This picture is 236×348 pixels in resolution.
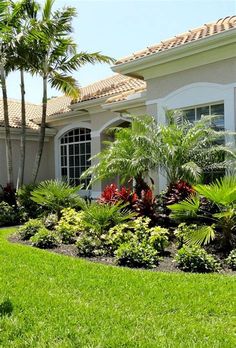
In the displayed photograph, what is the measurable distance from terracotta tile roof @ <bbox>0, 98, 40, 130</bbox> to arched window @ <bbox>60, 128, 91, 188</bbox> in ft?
6.59

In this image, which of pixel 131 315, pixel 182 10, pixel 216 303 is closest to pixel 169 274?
pixel 216 303

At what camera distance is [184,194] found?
30.3 feet

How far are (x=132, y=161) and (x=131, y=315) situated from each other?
6.23 meters

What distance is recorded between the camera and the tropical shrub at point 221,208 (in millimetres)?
7445

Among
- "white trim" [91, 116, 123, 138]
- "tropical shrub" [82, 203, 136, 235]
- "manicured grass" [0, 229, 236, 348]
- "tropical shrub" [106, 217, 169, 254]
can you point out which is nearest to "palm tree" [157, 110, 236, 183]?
"tropical shrub" [82, 203, 136, 235]

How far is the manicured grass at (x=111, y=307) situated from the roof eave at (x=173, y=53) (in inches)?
257

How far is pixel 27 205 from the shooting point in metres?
14.7

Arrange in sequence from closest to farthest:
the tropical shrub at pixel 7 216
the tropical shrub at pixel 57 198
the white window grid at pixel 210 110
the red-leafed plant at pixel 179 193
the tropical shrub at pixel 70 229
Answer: the red-leafed plant at pixel 179 193 → the tropical shrub at pixel 70 229 → the white window grid at pixel 210 110 → the tropical shrub at pixel 57 198 → the tropical shrub at pixel 7 216

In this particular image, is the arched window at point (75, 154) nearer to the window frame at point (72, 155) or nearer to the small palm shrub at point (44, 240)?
the window frame at point (72, 155)

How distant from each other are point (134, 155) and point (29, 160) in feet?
38.7

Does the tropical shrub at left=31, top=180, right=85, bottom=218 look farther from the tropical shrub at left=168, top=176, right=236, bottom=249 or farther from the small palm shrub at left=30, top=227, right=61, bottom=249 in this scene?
the tropical shrub at left=168, top=176, right=236, bottom=249

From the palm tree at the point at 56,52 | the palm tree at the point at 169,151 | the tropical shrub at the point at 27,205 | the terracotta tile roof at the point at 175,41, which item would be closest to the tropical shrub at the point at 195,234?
the palm tree at the point at 169,151

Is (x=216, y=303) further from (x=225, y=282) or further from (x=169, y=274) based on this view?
(x=169, y=274)

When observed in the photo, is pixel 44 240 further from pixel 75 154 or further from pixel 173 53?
pixel 75 154
